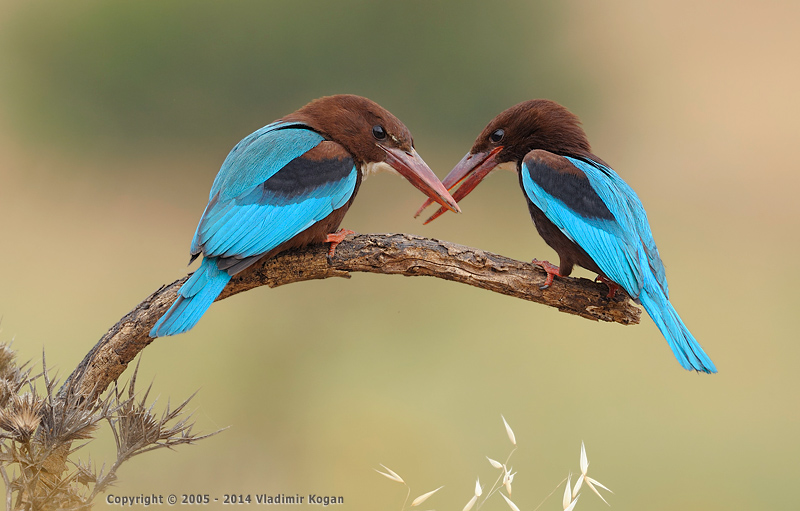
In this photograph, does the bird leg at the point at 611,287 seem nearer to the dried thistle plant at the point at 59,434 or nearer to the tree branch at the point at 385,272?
the tree branch at the point at 385,272

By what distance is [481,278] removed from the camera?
1.80 m

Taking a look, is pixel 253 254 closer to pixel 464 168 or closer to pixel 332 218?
pixel 332 218

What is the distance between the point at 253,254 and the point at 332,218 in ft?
0.87

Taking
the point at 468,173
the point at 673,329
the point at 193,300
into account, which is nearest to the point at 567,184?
the point at 468,173

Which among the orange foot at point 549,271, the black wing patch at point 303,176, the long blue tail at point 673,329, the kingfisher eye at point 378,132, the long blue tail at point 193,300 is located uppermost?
the kingfisher eye at point 378,132

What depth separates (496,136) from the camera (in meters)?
1.98

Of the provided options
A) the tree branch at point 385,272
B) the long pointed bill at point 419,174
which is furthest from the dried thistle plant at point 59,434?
the long pointed bill at point 419,174

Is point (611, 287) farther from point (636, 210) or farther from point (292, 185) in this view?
point (292, 185)

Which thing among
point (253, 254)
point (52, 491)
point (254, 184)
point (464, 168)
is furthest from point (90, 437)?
point (464, 168)

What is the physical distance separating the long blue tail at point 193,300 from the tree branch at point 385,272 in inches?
6.3

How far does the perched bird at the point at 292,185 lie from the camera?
165 cm

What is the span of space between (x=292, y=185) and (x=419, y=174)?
0.38 meters

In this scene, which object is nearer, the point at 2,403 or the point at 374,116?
the point at 2,403

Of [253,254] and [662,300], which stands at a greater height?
[253,254]
